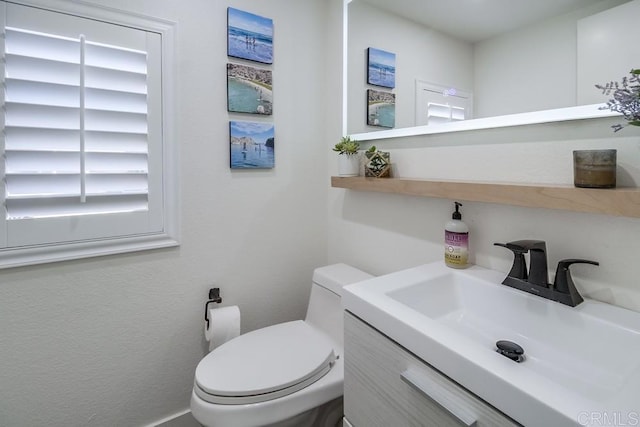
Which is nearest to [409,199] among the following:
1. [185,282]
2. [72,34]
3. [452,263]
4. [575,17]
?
[452,263]

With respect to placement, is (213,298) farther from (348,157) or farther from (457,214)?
(457,214)

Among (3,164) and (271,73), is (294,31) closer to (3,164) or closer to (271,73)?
(271,73)

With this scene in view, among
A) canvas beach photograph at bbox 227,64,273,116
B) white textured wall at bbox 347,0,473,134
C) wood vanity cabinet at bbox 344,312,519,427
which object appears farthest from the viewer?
canvas beach photograph at bbox 227,64,273,116

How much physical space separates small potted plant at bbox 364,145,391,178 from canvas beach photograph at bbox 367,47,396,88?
1.07ft

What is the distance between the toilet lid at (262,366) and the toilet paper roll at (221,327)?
0.07 m

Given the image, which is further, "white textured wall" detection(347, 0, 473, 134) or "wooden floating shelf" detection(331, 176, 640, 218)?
"white textured wall" detection(347, 0, 473, 134)

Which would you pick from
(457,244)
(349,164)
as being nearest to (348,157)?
(349,164)

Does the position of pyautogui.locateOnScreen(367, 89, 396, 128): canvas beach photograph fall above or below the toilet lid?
above

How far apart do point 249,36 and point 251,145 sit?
1.65ft

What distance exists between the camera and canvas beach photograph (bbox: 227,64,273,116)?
1462 millimetres

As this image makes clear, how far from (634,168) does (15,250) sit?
1846 mm

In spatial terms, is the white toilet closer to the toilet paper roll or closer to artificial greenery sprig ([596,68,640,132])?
the toilet paper roll

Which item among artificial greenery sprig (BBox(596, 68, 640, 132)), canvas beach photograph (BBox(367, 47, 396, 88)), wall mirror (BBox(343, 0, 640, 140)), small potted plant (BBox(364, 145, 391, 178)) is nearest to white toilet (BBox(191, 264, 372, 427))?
small potted plant (BBox(364, 145, 391, 178))

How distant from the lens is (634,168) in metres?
0.76
